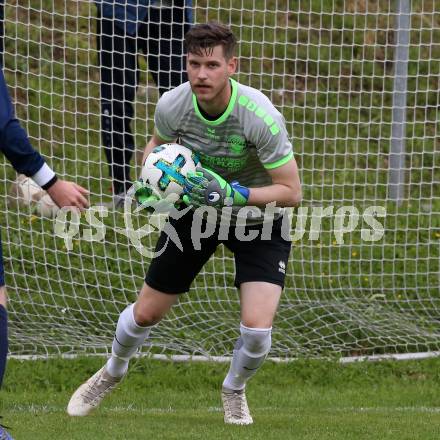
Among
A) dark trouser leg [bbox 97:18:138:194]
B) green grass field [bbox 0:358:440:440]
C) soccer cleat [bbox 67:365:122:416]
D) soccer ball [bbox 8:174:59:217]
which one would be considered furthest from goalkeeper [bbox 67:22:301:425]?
soccer ball [bbox 8:174:59:217]

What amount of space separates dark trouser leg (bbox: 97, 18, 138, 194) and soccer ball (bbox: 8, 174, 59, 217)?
1.65 feet

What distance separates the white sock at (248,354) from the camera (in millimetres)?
5008

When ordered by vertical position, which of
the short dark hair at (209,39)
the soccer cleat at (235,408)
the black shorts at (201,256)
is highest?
the short dark hair at (209,39)

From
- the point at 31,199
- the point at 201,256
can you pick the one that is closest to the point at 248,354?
the point at 201,256

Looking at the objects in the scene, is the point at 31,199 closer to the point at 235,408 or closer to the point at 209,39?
the point at 235,408

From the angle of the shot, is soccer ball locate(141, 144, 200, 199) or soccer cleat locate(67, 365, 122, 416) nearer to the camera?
soccer ball locate(141, 144, 200, 199)

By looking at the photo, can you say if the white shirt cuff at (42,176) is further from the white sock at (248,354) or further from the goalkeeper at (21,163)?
the white sock at (248,354)

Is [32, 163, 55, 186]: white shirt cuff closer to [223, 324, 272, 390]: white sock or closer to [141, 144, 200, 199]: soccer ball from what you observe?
[141, 144, 200, 199]: soccer ball

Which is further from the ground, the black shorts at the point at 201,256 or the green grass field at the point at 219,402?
the black shorts at the point at 201,256

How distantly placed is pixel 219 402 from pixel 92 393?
3.61 ft

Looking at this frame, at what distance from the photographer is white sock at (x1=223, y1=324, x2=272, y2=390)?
5.01 meters

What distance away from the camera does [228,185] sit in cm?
482

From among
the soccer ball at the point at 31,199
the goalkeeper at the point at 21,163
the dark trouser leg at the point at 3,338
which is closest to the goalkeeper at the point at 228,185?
the goalkeeper at the point at 21,163

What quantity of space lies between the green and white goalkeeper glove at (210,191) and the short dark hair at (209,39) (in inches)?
20.0
